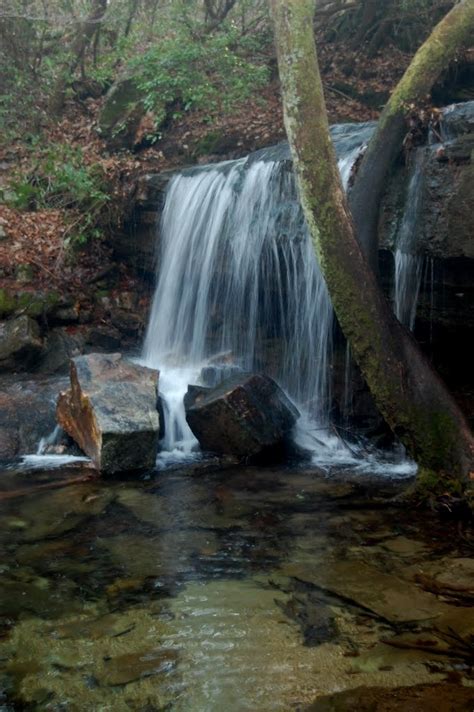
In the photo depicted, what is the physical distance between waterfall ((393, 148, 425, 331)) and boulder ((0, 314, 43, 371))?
4905 millimetres

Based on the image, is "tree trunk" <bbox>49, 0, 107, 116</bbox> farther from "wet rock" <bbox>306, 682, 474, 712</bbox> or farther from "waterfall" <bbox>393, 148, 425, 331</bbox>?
"wet rock" <bbox>306, 682, 474, 712</bbox>

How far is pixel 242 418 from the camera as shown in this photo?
23.5 ft

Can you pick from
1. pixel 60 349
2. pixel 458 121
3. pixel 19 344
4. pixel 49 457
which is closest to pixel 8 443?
pixel 49 457

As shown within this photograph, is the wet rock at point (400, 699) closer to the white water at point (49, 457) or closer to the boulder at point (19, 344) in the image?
the white water at point (49, 457)

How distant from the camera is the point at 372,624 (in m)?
3.61

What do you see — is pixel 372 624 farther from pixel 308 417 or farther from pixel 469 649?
pixel 308 417

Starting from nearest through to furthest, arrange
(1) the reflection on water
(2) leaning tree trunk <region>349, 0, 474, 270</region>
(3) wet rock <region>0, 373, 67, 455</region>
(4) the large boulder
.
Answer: (1) the reflection on water < (2) leaning tree trunk <region>349, 0, 474, 270</region> < (4) the large boulder < (3) wet rock <region>0, 373, 67, 455</region>

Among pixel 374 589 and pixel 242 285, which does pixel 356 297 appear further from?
pixel 242 285

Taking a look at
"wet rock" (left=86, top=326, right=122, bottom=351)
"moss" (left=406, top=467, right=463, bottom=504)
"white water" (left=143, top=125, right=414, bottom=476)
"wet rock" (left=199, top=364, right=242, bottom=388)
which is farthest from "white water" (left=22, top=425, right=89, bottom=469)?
"moss" (left=406, top=467, right=463, bottom=504)

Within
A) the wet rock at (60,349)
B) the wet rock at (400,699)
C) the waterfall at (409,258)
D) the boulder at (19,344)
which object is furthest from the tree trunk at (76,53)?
the wet rock at (400,699)

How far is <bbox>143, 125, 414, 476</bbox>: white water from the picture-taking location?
813 cm

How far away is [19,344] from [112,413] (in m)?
2.94

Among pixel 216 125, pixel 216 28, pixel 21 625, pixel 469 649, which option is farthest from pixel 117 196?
pixel 469 649

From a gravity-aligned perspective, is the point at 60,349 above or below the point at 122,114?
below
